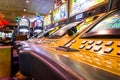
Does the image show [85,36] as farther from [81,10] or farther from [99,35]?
[81,10]

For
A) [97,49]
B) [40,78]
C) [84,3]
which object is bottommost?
[40,78]

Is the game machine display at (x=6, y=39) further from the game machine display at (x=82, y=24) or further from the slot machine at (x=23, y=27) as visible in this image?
the game machine display at (x=82, y=24)

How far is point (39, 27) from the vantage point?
9969 millimetres

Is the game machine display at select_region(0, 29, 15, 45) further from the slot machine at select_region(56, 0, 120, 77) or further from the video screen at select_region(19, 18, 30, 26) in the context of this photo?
the slot machine at select_region(56, 0, 120, 77)

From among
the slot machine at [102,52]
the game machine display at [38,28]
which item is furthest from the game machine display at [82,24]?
the game machine display at [38,28]

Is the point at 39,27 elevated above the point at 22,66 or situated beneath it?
elevated above

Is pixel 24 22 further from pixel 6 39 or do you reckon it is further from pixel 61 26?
pixel 61 26

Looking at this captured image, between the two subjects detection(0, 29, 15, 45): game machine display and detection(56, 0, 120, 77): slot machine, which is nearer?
detection(56, 0, 120, 77): slot machine

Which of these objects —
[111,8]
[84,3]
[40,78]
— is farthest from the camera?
[84,3]

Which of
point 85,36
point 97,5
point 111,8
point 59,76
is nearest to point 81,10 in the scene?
point 97,5

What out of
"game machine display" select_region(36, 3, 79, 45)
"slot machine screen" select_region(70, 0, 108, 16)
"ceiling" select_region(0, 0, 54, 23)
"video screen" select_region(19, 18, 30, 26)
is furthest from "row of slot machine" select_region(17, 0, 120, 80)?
"ceiling" select_region(0, 0, 54, 23)

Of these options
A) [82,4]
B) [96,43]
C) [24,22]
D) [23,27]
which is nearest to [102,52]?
[96,43]

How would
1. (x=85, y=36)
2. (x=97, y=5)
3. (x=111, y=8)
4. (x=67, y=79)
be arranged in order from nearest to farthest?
(x=67, y=79) < (x=85, y=36) < (x=111, y=8) < (x=97, y=5)

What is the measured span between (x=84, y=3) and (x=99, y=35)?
1282 millimetres
